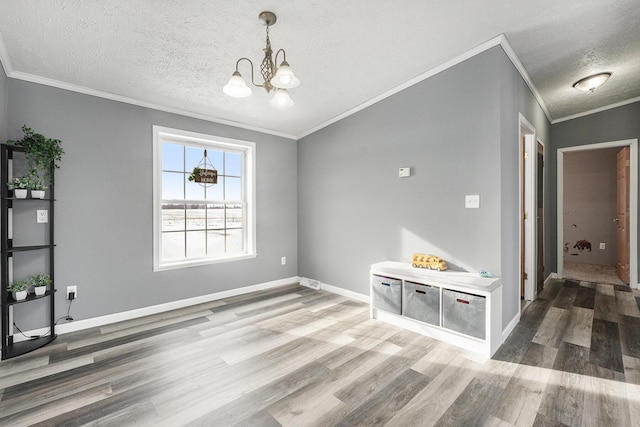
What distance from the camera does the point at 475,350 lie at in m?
2.40

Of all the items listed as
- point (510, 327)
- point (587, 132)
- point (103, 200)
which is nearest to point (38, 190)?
point (103, 200)

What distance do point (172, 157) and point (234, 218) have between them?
1190mm

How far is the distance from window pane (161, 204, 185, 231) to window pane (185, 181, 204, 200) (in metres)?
0.19

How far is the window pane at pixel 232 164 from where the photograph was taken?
162 inches

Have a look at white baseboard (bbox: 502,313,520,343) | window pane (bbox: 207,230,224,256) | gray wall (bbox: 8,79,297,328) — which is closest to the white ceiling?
gray wall (bbox: 8,79,297,328)

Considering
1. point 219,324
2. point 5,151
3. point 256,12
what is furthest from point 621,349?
point 5,151

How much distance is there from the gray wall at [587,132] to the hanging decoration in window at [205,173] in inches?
212

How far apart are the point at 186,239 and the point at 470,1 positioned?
12.7 feet

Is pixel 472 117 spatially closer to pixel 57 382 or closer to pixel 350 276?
pixel 350 276

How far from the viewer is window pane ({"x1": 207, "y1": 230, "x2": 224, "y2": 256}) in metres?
3.94

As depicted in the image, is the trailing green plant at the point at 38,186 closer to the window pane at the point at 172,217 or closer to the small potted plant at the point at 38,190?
the small potted plant at the point at 38,190

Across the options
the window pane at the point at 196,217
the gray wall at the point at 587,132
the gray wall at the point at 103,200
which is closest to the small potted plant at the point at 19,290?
the gray wall at the point at 103,200

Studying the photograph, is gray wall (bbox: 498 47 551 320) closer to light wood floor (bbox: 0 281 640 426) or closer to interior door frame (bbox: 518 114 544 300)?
light wood floor (bbox: 0 281 640 426)

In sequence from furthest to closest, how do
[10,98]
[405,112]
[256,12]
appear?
[405,112] < [10,98] < [256,12]
